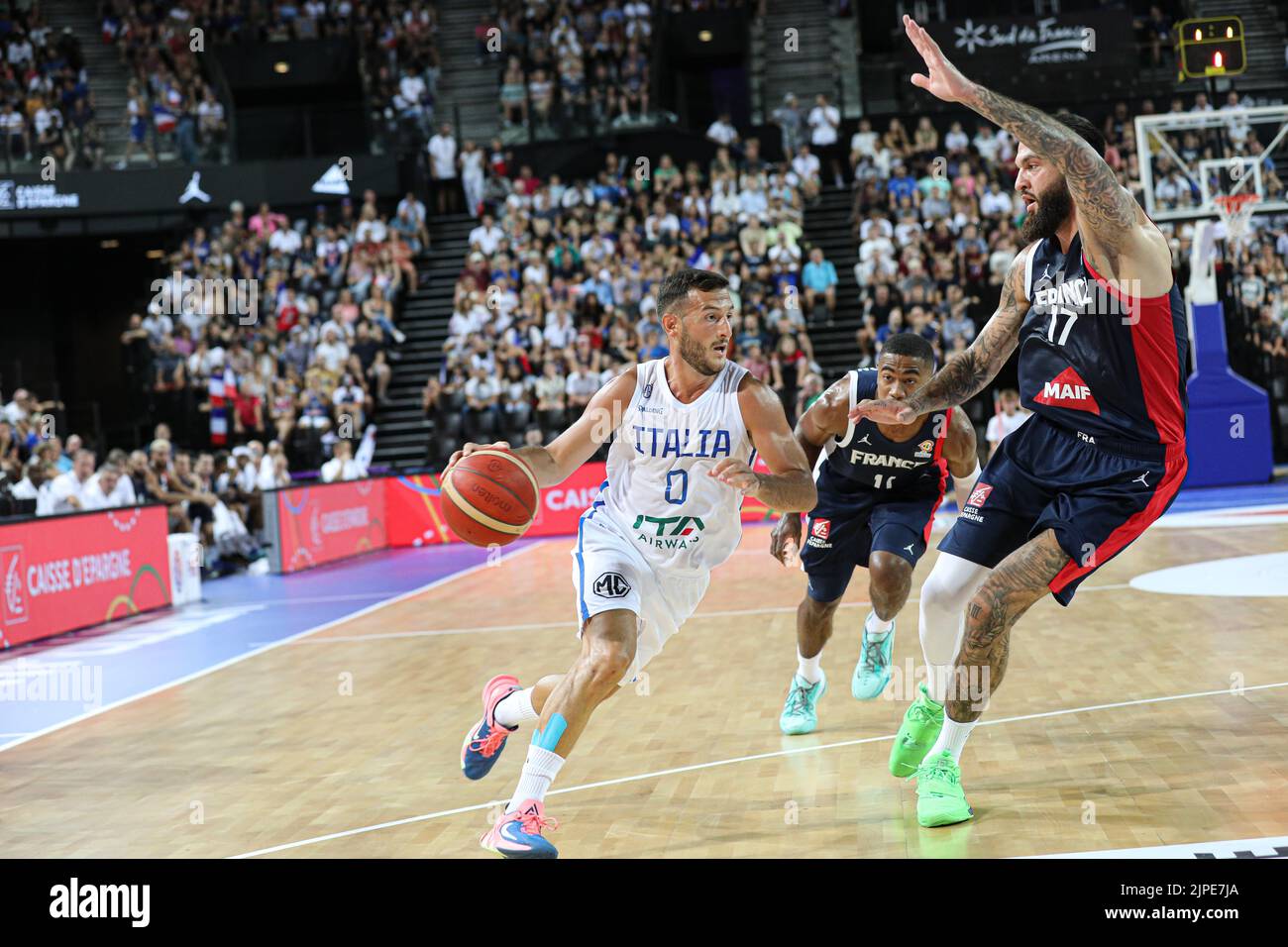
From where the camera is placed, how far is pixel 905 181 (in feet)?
63.9

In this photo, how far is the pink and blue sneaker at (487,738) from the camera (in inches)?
200

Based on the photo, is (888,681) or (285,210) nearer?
(888,681)

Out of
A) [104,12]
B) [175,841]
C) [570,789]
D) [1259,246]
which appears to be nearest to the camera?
[175,841]

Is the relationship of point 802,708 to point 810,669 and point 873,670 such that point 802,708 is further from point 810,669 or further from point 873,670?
point 873,670

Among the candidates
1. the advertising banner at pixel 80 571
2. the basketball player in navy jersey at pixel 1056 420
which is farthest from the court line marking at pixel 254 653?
the basketball player in navy jersey at pixel 1056 420

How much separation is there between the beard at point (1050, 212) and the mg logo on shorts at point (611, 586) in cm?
178

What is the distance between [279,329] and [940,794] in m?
17.1

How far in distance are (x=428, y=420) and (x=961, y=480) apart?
13.4 meters

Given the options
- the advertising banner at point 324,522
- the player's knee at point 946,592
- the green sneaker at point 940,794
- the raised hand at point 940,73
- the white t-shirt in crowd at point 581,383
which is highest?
the raised hand at point 940,73

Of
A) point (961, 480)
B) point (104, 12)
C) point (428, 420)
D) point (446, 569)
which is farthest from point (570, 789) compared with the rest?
point (104, 12)

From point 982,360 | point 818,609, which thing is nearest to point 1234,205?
point 818,609

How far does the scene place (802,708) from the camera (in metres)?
5.98

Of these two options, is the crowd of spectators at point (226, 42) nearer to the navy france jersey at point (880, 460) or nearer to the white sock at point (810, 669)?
the navy france jersey at point (880, 460)
